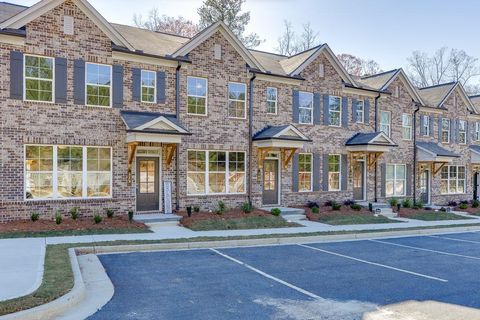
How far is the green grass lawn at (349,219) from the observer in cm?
1669

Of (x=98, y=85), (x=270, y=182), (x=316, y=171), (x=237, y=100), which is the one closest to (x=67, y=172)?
(x=98, y=85)

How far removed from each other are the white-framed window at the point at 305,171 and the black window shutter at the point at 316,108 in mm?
1711

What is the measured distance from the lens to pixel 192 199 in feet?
54.8

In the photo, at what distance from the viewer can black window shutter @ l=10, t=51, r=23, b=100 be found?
44.1 feet

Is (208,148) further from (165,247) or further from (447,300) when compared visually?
(447,300)

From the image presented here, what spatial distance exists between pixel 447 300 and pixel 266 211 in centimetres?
1066

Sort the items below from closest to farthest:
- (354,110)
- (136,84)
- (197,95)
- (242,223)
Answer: (242,223) → (136,84) → (197,95) → (354,110)

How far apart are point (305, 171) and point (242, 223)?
6066mm

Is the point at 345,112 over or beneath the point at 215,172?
over

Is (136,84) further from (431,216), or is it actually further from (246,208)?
(431,216)

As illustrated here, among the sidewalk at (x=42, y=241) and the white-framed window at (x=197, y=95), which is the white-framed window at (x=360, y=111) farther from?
the white-framed window at (x=197, y=95)

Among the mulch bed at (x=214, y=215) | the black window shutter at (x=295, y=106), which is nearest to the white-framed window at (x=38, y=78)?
the mulch bed at (x=214, y=215)

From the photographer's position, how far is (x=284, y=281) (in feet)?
26.1

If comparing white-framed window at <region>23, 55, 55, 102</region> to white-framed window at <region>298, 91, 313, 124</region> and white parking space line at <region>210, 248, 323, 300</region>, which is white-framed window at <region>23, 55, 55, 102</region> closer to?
white parking space line at <region>210, 248, 323, 300</region>
